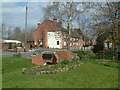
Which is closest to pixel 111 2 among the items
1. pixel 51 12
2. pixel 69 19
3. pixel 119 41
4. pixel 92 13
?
pixel 92 13

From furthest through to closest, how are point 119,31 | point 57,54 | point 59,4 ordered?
1. point 59,4
2. point 119,31
3. point 57,54

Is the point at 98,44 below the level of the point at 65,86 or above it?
above

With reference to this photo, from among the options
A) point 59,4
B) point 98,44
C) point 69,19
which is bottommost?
point 98,44

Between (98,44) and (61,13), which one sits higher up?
(61,13)

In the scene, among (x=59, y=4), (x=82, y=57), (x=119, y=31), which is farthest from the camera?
(x=59, y=4)

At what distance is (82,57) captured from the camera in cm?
1873

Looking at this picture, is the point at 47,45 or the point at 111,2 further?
the point at 47,45

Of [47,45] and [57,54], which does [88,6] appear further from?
[47,45]

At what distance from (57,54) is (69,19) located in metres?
9.86

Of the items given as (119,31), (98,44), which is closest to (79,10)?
(119,31)

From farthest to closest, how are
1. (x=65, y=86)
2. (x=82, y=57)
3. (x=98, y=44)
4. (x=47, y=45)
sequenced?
(x=47, y=45) < (x=98, y=44) < (x=82, y=57) < (x=65, y=86)

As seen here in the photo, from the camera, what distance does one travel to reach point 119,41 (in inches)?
798

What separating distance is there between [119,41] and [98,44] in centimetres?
1058

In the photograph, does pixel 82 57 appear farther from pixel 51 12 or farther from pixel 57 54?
pixel 51 12
